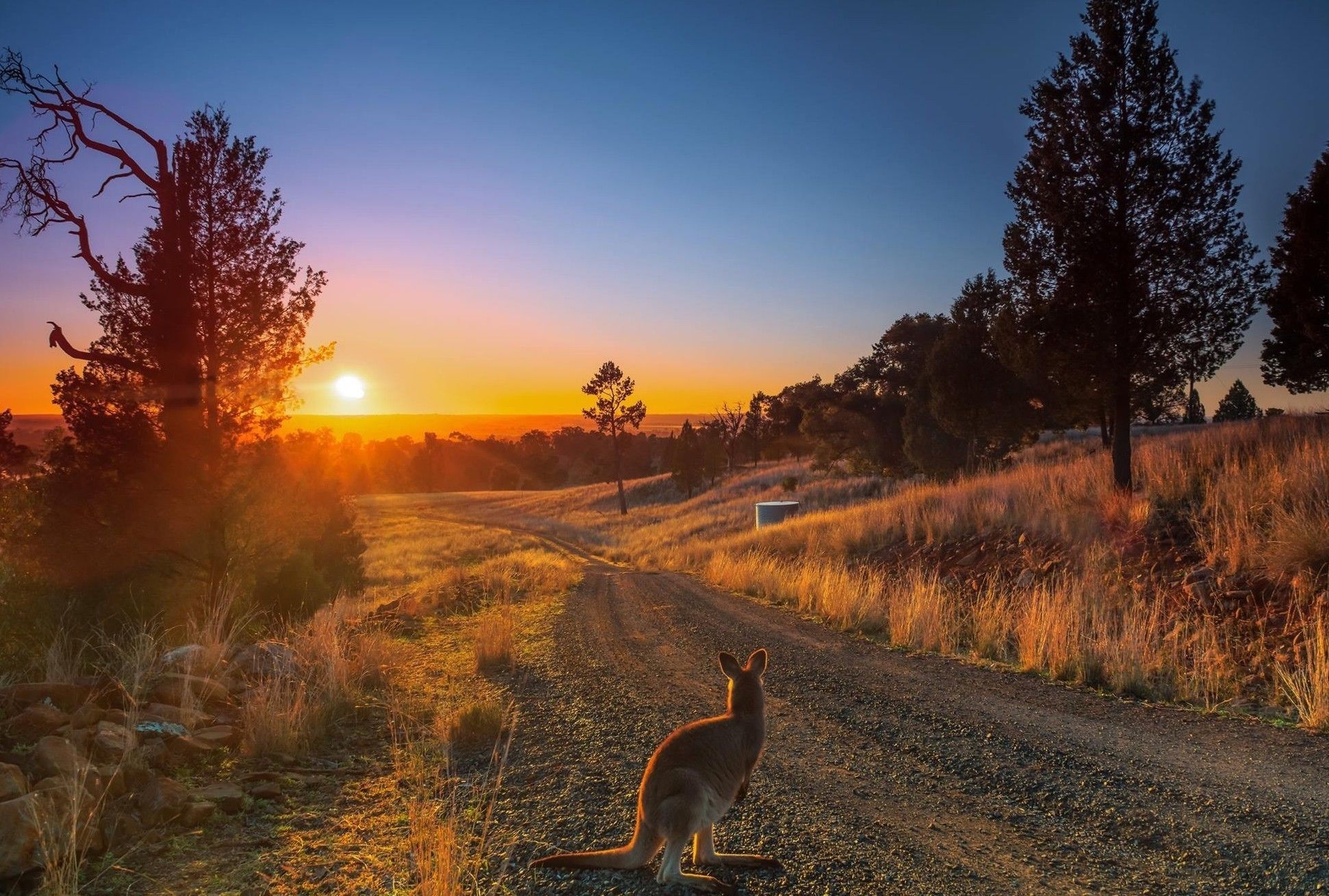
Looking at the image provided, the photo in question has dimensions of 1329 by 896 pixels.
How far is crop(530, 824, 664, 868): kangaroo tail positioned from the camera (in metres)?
3.44

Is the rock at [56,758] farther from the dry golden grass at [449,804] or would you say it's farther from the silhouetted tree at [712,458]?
the silhouetted tree at [712,458]

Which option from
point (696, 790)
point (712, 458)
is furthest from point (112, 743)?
point (712, 458)

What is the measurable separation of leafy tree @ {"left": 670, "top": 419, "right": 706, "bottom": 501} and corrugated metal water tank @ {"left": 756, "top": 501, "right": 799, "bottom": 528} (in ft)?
Answer: 101

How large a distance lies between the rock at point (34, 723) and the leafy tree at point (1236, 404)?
76848 mm

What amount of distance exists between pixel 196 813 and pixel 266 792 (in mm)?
597

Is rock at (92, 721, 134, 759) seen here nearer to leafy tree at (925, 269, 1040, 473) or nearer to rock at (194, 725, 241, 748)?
rock at (194, 725, 241, 748)

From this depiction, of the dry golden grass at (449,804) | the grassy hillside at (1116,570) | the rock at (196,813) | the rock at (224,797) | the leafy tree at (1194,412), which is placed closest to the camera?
the dry golden grass at (449,804)

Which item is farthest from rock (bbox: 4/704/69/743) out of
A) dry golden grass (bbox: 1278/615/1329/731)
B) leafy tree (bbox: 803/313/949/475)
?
leafy tree (bbox: 803/313/949/475)

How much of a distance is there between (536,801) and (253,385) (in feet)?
32.0

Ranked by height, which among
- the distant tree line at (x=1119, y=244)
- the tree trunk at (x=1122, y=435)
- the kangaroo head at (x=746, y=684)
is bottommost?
the kangaroo head at (x=746, y=684)

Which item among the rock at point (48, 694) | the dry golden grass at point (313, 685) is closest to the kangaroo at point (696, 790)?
the dry golden grass at point (313, 685)

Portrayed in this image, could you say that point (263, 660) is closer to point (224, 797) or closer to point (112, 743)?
point (112, 743)

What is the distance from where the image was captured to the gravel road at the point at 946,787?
12.8 feet

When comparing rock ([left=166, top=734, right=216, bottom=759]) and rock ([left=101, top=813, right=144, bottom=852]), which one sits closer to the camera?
rock ([left=101, top=813, right=144, bottom=852])
